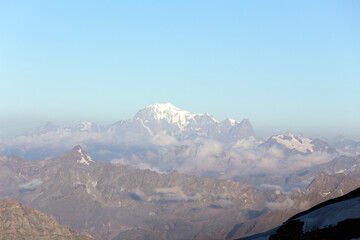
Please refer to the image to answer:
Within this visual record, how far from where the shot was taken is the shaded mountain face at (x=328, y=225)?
84.6 meters

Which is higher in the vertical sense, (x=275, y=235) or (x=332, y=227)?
(x=332, y=227)

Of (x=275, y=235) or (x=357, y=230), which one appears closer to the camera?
(x=357, y=230)

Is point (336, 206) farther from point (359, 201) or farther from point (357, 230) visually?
point (357, 230)

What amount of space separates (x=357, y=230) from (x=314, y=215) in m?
20.3

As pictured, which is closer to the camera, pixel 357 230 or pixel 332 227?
pixel 357 230

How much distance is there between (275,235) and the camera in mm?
105188

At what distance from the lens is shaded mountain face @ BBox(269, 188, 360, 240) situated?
8462 centimetres

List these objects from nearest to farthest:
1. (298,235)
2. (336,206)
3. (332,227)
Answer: (332,227) < (298,235) < (336,206)

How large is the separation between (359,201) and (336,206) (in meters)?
5.95

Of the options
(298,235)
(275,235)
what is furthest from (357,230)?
(275,235)

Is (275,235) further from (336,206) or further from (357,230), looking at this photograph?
(357,230)

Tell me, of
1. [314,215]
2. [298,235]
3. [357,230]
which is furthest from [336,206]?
[357,230]

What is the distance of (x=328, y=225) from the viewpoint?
90250 millimetres

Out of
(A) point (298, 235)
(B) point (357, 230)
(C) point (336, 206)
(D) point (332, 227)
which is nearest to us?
(B) point (357, 230)
